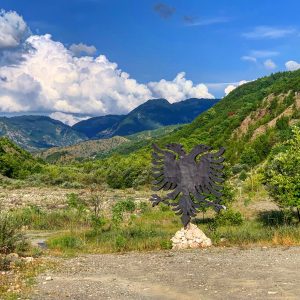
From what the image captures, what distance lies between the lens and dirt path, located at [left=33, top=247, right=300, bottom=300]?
1229 centimetres

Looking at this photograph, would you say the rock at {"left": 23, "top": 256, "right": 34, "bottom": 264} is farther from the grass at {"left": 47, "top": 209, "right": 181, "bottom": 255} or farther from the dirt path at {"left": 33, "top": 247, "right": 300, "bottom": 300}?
the grass at {"left": 47, "top": 209, "right": 181, "bottom": 255}

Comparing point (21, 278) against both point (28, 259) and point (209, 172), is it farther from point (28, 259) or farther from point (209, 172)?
point (209, 172)

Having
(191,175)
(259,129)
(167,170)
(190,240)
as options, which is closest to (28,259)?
(190,240)

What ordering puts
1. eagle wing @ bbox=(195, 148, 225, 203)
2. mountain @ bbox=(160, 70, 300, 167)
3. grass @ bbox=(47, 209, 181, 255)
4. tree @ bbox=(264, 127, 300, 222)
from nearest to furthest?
1. grass @ bbox=(47, 209, 181, 255)
2. eagle wing @ bbox=(195, 148, 225, 203)
3. tree @ bbox=(264, 127, 300, 222)
4. mountain @ bbox=(160, 70, 300, 167)

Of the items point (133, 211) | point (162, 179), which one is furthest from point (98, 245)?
point (133, 211)

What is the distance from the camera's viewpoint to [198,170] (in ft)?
67.5

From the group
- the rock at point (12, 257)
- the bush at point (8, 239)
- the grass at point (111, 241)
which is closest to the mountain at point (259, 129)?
the grass at point (111, 241)

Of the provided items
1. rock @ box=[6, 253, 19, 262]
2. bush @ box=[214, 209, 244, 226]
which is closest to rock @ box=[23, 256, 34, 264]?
rock @ box=[6, 253, 19, 262]

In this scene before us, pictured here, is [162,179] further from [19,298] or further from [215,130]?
[215,130]

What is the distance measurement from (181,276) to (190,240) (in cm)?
559

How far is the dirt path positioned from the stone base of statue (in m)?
1.21

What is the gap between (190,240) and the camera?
19.9 metres

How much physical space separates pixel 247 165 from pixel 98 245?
196 ft

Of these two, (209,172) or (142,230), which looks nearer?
(209,172)
